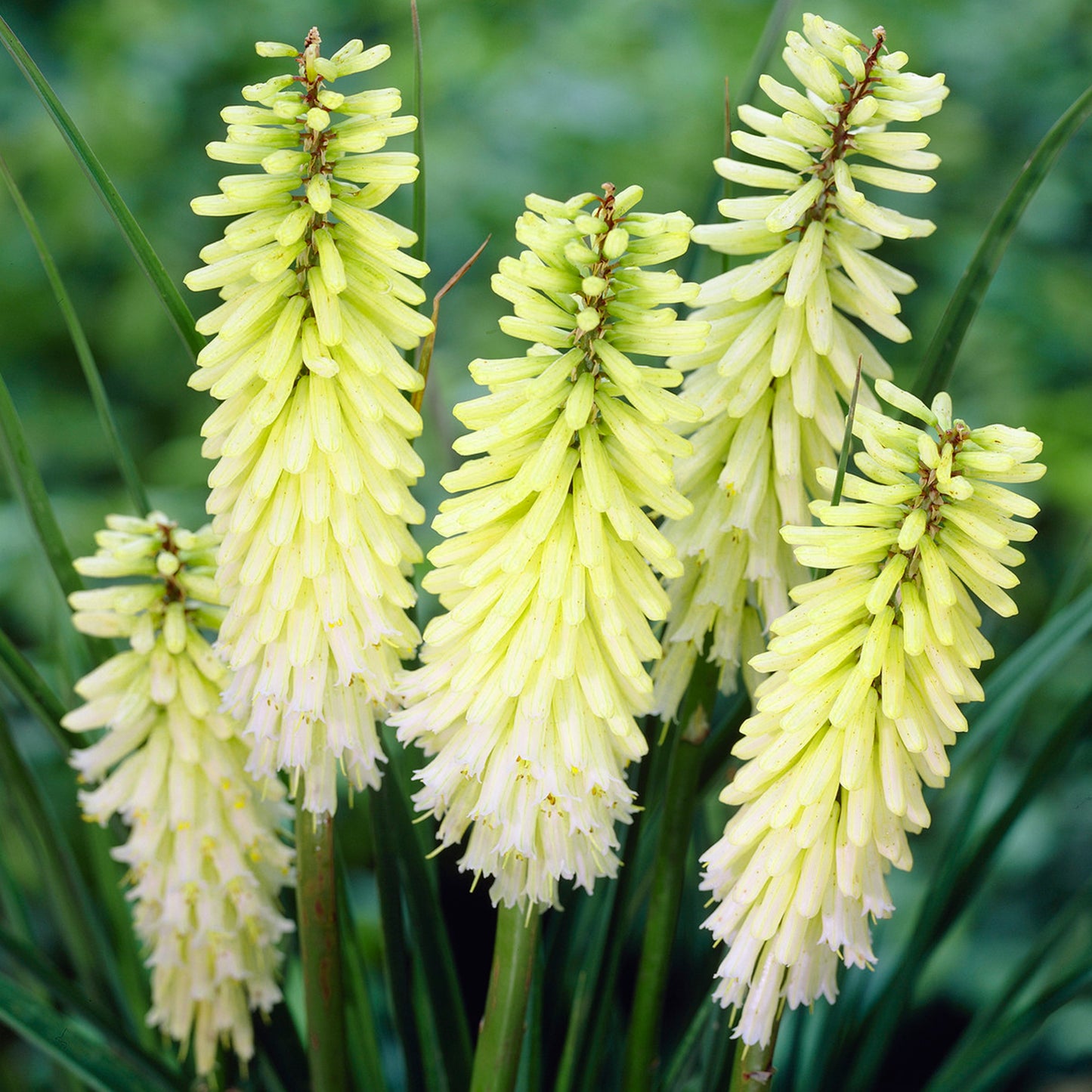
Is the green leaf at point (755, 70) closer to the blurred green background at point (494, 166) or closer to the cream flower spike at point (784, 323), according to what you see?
the cream flower spike at point (784, 323)

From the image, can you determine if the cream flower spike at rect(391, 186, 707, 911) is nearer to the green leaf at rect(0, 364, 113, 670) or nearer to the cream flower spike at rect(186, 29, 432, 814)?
the cream flower spike at rect(186, 29, 432, 814)

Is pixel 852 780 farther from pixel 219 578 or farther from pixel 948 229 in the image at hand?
pixel 948 229

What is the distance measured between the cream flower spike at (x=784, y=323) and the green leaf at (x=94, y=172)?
427 millimetres

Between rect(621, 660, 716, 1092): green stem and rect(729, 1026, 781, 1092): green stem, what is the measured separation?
0.13 m

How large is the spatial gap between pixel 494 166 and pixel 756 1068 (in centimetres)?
243

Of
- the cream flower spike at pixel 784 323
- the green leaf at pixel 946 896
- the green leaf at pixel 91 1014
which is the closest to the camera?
the cream flower spike at pixel 784 323

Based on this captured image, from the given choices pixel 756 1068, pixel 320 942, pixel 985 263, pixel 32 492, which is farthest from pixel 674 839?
pixel 32 492

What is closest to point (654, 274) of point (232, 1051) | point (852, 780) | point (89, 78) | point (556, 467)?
point (556, 467)

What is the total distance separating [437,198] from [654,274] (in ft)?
7.15

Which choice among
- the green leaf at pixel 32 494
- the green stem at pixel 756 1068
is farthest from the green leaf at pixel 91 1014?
the green stem at pixel 756 1068

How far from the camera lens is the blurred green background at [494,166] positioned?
2.86m

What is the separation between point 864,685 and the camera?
35.9 inches

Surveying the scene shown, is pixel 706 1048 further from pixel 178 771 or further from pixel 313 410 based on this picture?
pixel 313 410

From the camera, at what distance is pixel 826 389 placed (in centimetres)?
108
